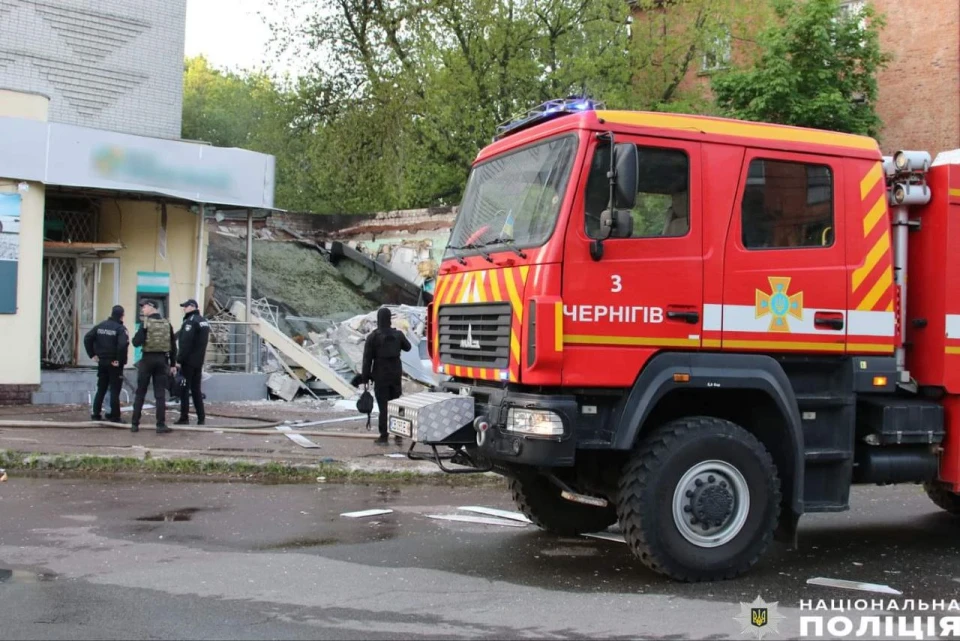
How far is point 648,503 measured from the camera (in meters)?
6.19

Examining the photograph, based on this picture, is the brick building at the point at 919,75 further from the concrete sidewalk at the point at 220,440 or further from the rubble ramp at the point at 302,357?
the concrete sidewalk at the point at 220,440

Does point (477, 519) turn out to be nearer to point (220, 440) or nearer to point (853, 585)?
point (853, 585)

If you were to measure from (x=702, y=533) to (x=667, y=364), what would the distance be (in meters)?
1.11

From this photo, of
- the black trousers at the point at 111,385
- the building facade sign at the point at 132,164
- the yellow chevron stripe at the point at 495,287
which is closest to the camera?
the yellow chevron stripe at the point at 495,287

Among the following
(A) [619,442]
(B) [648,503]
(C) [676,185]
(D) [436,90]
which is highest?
(D) [436,90]

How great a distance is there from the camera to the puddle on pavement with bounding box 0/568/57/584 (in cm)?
605

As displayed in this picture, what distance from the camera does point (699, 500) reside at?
630 cm

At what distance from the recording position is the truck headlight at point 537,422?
6.06 m

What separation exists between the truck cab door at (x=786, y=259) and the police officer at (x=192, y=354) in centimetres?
852

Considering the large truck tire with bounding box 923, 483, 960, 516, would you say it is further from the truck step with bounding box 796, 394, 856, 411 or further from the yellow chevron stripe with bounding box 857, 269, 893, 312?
the yellow chevron stripe with bounding box 857, 269, 893, 312

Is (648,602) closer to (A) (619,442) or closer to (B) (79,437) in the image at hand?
(A) (619,442)

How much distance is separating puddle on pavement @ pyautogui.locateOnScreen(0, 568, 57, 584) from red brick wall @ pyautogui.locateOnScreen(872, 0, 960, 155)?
81.8 ft

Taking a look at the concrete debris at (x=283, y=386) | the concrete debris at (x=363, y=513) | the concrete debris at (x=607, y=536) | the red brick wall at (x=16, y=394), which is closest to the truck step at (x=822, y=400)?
the concrete debris at (x=607, y=536)

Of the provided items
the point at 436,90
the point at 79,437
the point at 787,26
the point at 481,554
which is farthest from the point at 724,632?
the point at 436,90
